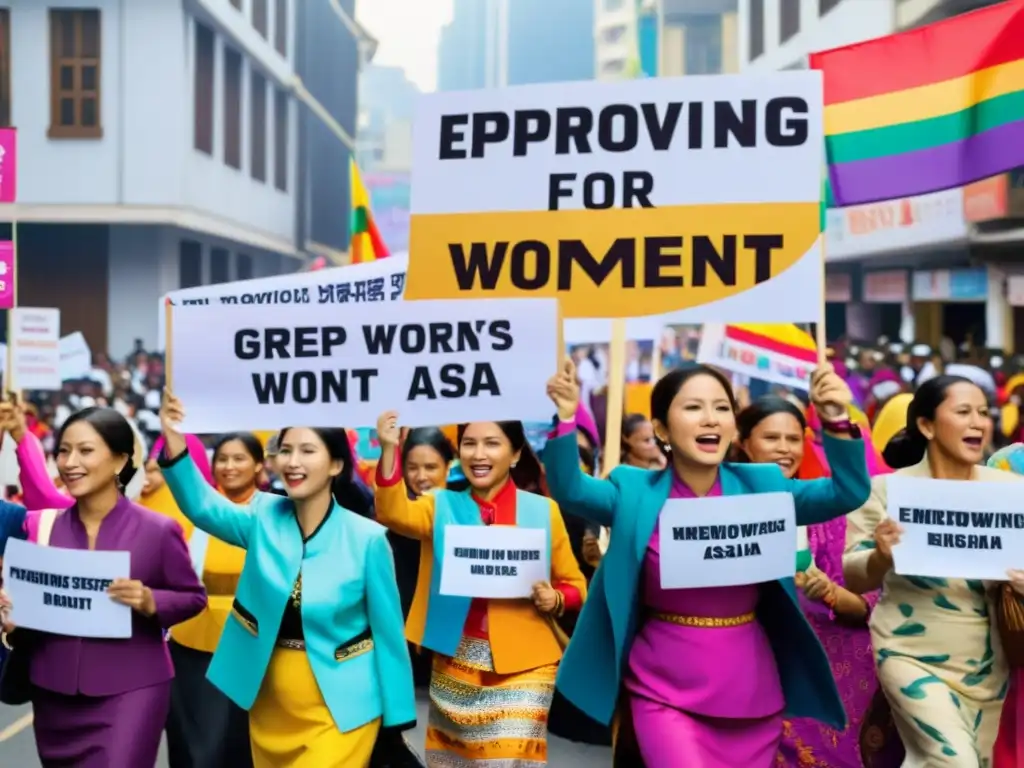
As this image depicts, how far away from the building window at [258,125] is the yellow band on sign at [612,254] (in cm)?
2962

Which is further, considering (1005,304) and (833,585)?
(1005,304)

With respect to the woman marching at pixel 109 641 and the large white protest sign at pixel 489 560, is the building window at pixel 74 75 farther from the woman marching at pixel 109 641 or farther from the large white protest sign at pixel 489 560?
the woman marching at pixel 109 641

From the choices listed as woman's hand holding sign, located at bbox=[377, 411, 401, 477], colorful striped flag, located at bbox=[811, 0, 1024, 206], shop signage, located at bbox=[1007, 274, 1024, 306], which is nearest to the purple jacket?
woman's hand holding sign, located at bbox=[377, 411, 401, 477]

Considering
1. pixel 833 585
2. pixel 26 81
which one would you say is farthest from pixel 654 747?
pixel 26 81

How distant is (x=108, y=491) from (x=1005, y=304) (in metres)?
21.3

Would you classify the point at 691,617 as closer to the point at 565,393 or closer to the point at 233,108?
the point at 565,393

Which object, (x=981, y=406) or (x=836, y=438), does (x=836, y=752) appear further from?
(x=836, y=438)

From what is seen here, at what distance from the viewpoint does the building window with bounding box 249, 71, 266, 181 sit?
34.5m

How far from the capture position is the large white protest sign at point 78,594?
4.70m

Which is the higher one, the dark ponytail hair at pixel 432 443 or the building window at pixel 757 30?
the building window at pixel 757 30

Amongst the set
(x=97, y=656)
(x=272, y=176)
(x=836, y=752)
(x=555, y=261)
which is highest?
(x=272, y=176)

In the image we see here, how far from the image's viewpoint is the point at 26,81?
26.6 meters

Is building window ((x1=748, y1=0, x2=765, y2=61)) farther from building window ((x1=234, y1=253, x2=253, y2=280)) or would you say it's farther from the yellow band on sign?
the yellow band on sign

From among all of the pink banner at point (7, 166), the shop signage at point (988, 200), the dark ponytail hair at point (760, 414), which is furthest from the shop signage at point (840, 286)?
the dark ponytail hair at point (760, 414)
